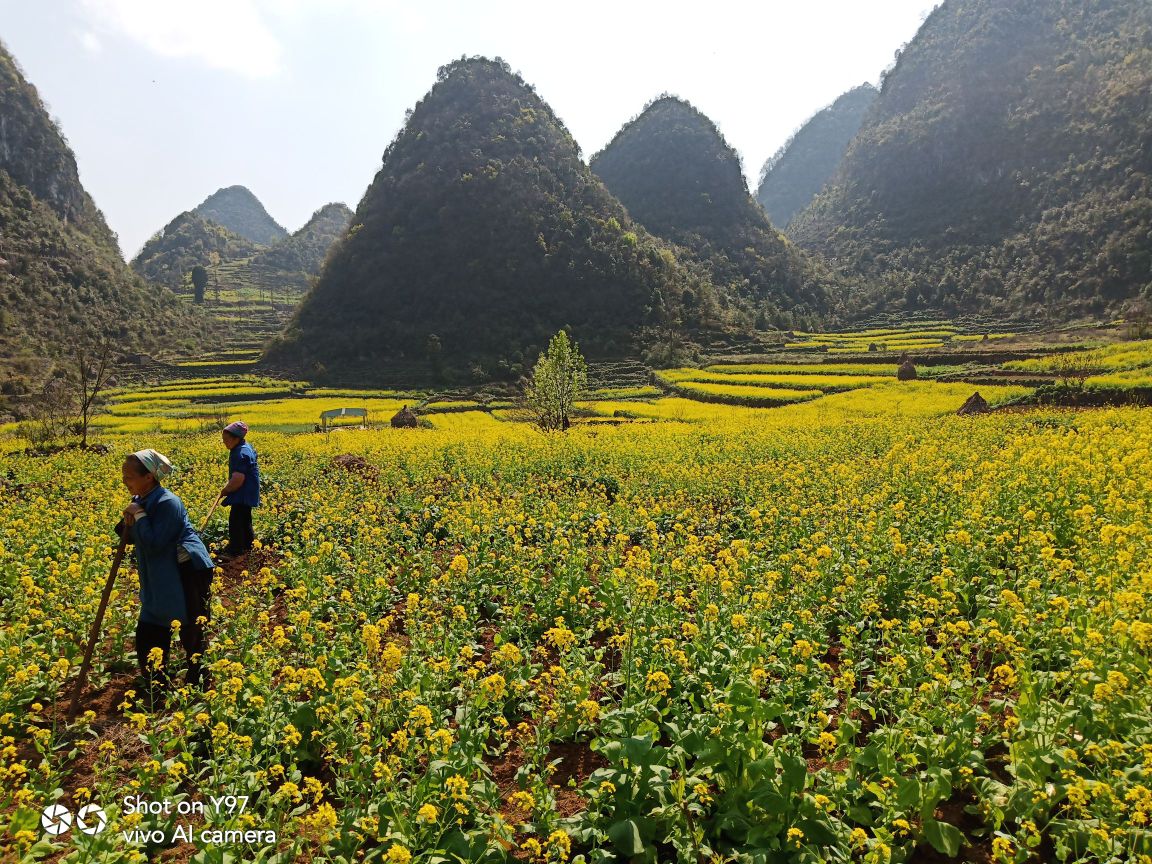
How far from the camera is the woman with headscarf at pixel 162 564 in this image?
5160 mm

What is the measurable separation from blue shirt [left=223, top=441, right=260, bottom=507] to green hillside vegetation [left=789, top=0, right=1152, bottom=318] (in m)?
78.8

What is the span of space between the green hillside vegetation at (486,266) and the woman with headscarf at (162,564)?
182 ft

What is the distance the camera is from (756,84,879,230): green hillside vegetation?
189750 millimetres

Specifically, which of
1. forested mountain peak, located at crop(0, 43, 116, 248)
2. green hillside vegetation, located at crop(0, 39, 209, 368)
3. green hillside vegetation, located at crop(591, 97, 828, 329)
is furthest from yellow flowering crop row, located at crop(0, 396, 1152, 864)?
forested mountain peak, located at crop(0, 43, 116, 248)

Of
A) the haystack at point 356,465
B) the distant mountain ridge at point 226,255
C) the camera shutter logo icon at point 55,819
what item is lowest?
the camera shutter logo icon at point 55,819

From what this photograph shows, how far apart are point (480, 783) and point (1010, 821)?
9.68 feet

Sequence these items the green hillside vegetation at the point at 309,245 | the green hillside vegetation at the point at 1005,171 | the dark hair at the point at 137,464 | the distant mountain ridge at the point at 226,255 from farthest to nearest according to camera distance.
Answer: the green hillside vegetation at the point at 309,245, the distant mountain ridge at the point at 226,255, the green hillside vegetation at the point at 1005,171, the dark hair at the point at 137,464

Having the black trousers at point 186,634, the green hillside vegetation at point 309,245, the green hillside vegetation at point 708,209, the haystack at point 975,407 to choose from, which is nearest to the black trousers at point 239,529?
the black trousers at point 186,634

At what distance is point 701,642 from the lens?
468cm

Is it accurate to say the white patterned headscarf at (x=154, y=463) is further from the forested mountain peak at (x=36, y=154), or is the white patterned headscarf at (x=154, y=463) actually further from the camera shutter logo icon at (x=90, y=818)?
the forested mountain peak at (x=36, y=154)

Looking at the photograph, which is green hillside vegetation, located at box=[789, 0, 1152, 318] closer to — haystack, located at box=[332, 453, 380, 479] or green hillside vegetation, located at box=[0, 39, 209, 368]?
haystack, located at box=[332, 453, 380, 479]

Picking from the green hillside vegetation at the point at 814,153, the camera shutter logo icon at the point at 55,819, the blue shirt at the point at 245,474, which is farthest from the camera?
the green hillside vegetation at the point at 814,153

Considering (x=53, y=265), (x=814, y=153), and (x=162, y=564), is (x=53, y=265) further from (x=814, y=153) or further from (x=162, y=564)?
(x=814, y=153)

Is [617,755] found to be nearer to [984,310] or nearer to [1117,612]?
[1117,612]
